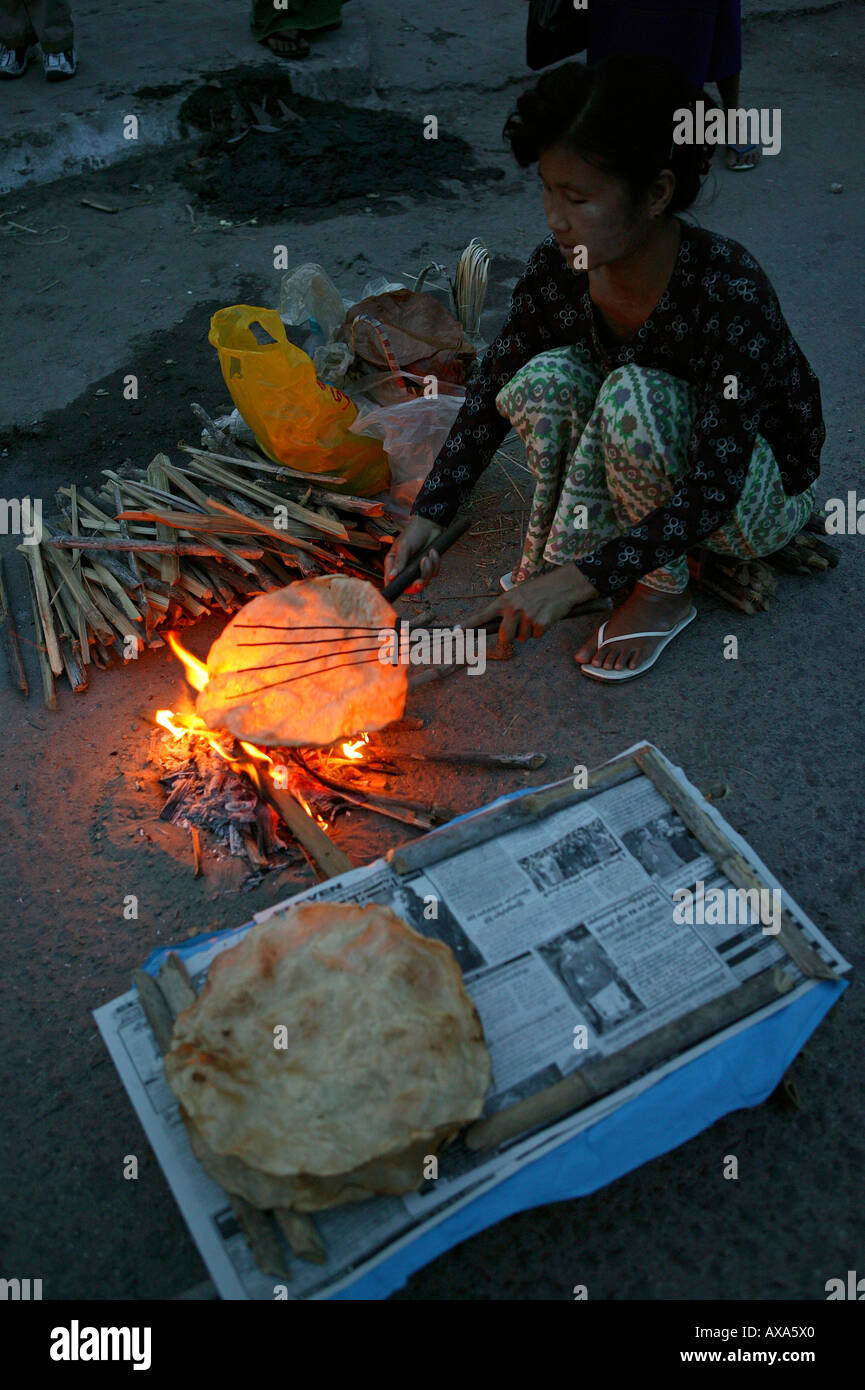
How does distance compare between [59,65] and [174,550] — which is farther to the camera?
[59,65]

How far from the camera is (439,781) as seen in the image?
8.52 feet

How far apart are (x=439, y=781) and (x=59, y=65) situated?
590 centimetres

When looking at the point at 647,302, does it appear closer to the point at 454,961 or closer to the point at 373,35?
the point at 454,961

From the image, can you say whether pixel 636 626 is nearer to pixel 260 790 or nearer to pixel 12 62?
pixel 260 790

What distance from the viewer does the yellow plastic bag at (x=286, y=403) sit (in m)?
3.02

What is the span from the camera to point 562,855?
2.18m

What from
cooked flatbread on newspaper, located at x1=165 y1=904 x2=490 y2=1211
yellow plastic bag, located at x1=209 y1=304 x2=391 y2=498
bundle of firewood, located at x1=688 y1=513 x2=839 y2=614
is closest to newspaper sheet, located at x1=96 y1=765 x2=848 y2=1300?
cooked flatbread on newspaper, located at x1=165 y1=904 x2=490 y2=1211

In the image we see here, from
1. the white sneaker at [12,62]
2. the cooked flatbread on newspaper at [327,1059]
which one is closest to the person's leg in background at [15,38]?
the white sneaker at [12,62]

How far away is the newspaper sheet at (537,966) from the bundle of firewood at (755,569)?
3.21ft

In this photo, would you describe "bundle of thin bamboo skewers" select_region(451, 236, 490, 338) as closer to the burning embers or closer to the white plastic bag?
the white plastic bag

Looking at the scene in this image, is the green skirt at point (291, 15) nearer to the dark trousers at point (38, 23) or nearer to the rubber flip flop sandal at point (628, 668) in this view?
the dark trousers at point (38, 23)

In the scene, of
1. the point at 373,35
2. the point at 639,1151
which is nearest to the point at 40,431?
the point at 639,1151

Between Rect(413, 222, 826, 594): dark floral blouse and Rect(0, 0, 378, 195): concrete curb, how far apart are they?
4.39m

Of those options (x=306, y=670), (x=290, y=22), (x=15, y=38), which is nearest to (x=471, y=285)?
(x=306, y=670)
